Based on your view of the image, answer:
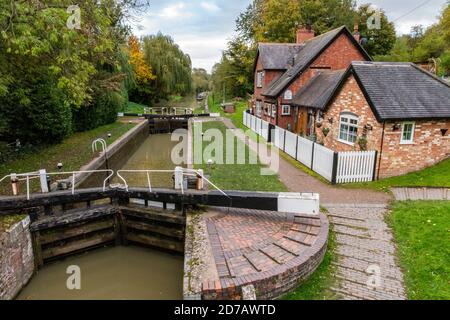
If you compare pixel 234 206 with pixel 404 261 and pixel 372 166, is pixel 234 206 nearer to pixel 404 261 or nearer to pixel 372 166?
pixel 404 261

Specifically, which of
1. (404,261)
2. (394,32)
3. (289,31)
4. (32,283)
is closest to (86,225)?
(32,283)

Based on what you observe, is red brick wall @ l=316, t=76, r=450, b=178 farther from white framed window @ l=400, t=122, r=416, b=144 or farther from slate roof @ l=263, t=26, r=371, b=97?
slate roof @ l=263, t=26, r=371, b=97

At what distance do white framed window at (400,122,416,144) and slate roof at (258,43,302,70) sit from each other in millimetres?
15565

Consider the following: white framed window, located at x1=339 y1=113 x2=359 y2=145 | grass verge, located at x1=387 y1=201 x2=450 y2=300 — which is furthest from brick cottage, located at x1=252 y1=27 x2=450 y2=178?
grass verge, located at x1=387 y1=201 x2=450 y2=300

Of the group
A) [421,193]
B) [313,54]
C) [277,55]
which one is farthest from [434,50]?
[421,193]

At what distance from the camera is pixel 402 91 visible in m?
13.1

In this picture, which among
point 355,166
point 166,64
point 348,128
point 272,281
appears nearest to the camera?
point 272,281

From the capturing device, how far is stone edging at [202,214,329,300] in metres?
5.83

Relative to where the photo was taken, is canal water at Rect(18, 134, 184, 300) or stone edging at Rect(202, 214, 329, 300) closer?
stone edging at Rect(202, 214, 329, 300)

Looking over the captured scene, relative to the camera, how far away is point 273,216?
361 inches

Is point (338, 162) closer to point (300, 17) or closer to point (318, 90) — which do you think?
point (318, 90)

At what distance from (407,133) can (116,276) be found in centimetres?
1161

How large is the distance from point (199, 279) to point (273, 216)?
3605 mm

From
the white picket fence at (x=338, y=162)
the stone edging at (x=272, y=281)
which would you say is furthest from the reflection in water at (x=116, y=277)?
the white picket fence at (x=338, y=162)
